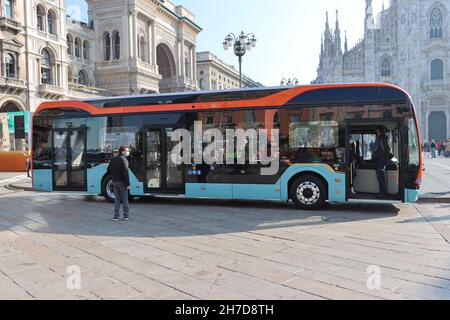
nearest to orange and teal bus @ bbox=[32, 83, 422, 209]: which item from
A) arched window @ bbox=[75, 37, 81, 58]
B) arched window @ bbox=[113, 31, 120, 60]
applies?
arched window @ bbox=[113, 31, 120, 60]

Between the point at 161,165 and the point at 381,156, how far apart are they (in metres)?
5.16

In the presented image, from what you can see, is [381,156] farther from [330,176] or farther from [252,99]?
[252,99]

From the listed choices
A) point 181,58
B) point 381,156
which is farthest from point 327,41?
point 381,156

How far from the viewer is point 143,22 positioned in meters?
49.8

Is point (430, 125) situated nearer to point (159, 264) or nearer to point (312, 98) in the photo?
point (312, 98)

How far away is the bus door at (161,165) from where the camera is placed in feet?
31.6

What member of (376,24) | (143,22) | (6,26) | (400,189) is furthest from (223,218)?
(376,24)

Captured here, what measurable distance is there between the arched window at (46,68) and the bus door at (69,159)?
28996 millimetres

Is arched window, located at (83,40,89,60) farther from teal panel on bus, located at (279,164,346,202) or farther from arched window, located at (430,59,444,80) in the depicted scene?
arched window, located at (430,59,444,80)

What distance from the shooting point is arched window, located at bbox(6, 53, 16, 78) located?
3225 cm

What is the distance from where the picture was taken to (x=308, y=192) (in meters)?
8.70

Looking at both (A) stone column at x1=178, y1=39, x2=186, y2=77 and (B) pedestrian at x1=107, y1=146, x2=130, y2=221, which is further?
(A) stone column at x1=178, y1=39, x2=186, y2=77

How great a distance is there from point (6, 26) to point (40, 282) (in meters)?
33.1

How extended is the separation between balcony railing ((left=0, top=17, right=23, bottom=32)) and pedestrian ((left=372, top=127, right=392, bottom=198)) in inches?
1262
